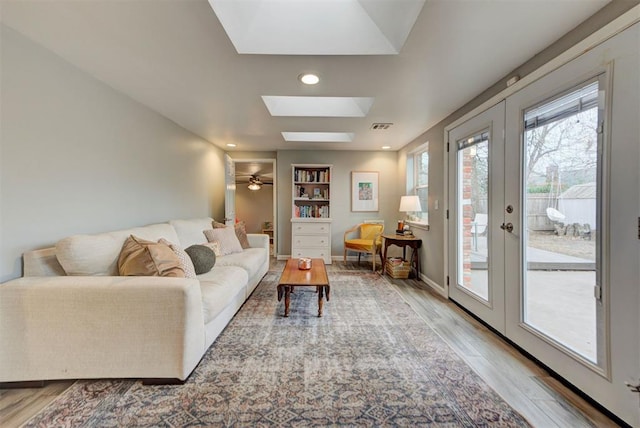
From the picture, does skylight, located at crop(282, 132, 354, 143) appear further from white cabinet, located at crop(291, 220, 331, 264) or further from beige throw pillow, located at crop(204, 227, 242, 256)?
beige throw pillow, located at crop(204, 227, 242, 256)

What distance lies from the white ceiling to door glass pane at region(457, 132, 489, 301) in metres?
0.55

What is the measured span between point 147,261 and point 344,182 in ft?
12.3

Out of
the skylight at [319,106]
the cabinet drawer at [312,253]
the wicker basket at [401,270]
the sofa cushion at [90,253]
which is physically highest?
the skylight at [319,106]

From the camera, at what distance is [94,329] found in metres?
1.48

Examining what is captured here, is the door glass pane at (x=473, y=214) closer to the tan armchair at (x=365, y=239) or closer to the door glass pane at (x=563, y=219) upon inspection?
the door glass pane at (x=563, y=219)

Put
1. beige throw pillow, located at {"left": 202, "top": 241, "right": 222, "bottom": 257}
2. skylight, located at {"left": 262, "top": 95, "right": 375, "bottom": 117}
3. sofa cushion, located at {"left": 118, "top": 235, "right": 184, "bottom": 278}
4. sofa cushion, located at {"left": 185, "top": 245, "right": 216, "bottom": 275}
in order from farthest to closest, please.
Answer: beige throw pillow, located at {"left": 202, "top": 241, "right": 222, "bottom": 257}
skylight, located at {"left": 262, "top": 95, "right": 375, "bottom": 117}
sofa cushion, located at {"left": 185, "top": 245, "right": 216, "bottom": 275}
sofa cushion, located at {"left": 118, "top": 235, "right": 184, "bottom": 278}

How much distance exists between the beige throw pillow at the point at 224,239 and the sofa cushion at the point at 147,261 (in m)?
1.30

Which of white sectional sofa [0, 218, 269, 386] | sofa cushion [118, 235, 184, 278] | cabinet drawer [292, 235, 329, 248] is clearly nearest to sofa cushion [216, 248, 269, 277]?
sofa cushion [118, 235, 184, 278]

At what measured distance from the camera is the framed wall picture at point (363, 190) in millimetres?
4980

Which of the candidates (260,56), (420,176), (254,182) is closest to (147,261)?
(260,56)

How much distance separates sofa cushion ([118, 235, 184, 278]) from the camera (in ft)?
5.85

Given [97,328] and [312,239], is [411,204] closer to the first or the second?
[312,239]

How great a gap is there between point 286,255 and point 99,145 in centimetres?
346

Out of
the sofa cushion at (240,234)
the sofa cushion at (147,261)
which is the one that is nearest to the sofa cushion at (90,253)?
the sofa cushion at (147,261)
